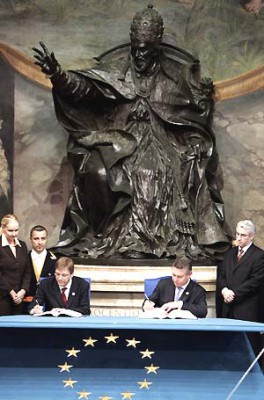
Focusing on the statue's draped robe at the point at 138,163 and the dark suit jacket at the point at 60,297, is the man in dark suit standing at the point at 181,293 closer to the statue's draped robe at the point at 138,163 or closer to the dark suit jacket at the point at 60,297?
the dark suit jacket at the point at 60,297

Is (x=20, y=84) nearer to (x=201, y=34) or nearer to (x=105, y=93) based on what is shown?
(x=105, y=93)

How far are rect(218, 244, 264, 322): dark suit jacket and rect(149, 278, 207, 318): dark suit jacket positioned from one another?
121 cm

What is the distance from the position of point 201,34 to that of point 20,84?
2.09m

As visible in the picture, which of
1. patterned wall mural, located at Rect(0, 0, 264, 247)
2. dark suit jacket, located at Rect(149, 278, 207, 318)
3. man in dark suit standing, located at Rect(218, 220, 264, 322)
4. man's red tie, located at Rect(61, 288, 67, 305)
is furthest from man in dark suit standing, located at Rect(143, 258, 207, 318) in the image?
patterned wall mural, located at Rect(0, 0, 264, 247)

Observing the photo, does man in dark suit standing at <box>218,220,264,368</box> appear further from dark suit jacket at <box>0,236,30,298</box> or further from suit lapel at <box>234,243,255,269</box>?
dark suit jacket at <box>0,236,30,298</box>

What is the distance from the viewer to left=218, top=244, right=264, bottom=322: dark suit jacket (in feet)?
20.7

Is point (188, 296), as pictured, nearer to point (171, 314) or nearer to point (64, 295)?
point (171, 314)

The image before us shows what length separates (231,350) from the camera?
13.6ft

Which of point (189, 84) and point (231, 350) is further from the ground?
point (189, 84)

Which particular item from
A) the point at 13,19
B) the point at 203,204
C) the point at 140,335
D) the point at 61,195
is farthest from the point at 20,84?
the point at 140,335

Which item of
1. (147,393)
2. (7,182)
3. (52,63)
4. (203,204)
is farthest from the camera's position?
(7,182)

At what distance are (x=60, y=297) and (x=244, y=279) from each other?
171cm

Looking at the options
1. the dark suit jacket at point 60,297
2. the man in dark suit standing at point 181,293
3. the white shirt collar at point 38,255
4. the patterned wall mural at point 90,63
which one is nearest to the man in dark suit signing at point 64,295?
the dark suit jacket at point 60,297

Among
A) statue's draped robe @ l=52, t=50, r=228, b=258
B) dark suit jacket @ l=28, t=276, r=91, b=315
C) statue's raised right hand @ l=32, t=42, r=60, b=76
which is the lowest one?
dark suit jacket @ l=28, t=276, r=91, b=315
